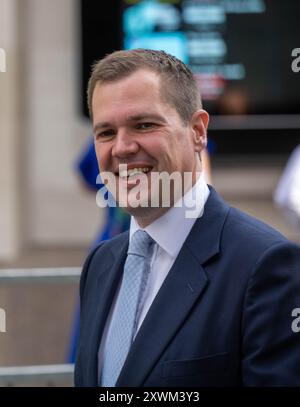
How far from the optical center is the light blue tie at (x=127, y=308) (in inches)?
82.4

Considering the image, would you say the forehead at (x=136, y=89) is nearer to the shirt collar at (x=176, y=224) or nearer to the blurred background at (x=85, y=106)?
the shirt collar at (x=176, y=224)

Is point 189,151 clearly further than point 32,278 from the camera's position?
No

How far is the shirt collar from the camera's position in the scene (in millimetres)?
2127

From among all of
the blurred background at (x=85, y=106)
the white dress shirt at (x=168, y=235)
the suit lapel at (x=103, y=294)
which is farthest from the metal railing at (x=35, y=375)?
the blurred background at (x=85, y=106)

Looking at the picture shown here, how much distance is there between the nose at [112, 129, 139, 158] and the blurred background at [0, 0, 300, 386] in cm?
580

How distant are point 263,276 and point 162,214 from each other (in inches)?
12.5

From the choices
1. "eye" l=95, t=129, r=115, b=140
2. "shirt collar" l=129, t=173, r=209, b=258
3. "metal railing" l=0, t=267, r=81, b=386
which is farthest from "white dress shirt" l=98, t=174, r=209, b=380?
"metal railing" l=0, t=267, r=81, b=386

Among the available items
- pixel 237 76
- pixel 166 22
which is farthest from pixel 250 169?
pixel 166 22

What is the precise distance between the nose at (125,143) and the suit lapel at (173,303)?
9.4 inches

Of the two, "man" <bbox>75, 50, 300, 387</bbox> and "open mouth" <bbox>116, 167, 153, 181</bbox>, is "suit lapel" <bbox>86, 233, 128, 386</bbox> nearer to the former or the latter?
"man" <bbox>75, 50, 300, 387</bbox>

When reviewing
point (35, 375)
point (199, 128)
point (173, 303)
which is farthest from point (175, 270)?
point (35, 375)

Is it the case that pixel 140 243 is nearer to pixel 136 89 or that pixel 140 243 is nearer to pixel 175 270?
pixel 175 270

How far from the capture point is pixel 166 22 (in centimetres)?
832

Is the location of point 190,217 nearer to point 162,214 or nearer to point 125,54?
point 162,214
